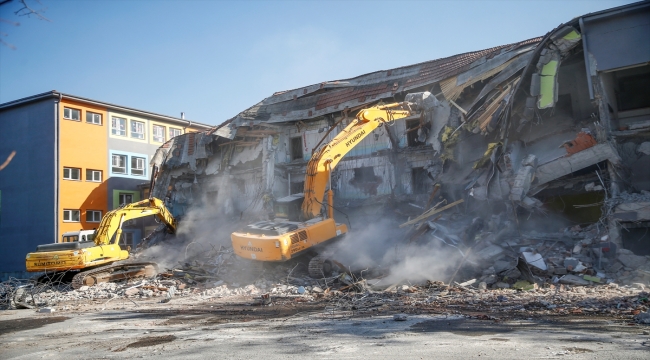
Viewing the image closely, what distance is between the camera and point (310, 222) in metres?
13.7

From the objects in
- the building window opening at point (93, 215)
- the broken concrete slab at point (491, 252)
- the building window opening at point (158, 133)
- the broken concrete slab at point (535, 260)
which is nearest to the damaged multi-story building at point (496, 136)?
the broken concrete slab at point (491, 252)

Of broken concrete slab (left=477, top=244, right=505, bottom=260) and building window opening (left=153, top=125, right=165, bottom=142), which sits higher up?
building window opening (left=153, top=125, right=165, bottom=142)

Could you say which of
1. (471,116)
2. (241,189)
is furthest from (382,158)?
(241,189)

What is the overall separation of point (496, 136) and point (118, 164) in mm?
25547

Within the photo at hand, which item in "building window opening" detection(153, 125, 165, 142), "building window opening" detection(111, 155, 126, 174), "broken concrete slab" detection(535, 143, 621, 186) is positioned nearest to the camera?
"broken concrete slab" detection(535, 143, 621, 186)

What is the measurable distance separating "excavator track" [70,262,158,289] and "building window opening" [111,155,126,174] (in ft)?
57.4

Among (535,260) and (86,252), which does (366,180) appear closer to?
(535,260)

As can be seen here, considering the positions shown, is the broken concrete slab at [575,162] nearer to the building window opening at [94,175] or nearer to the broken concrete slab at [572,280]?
the broken concrete slab at [572,280]

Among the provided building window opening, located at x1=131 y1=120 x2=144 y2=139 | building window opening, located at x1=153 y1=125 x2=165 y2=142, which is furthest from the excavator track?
building window opening, located at x1=153 y1=125 x2=165 y2=142

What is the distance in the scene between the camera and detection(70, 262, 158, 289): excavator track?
15242 millimetres

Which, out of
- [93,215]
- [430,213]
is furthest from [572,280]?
[93,215]

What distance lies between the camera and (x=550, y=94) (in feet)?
47.1

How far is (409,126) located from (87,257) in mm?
12657

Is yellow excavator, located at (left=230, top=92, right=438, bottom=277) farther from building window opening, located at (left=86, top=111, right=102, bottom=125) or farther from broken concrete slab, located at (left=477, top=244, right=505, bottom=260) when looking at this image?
building window opening, located at (left=86, top=111, right=102, bottom=125)
